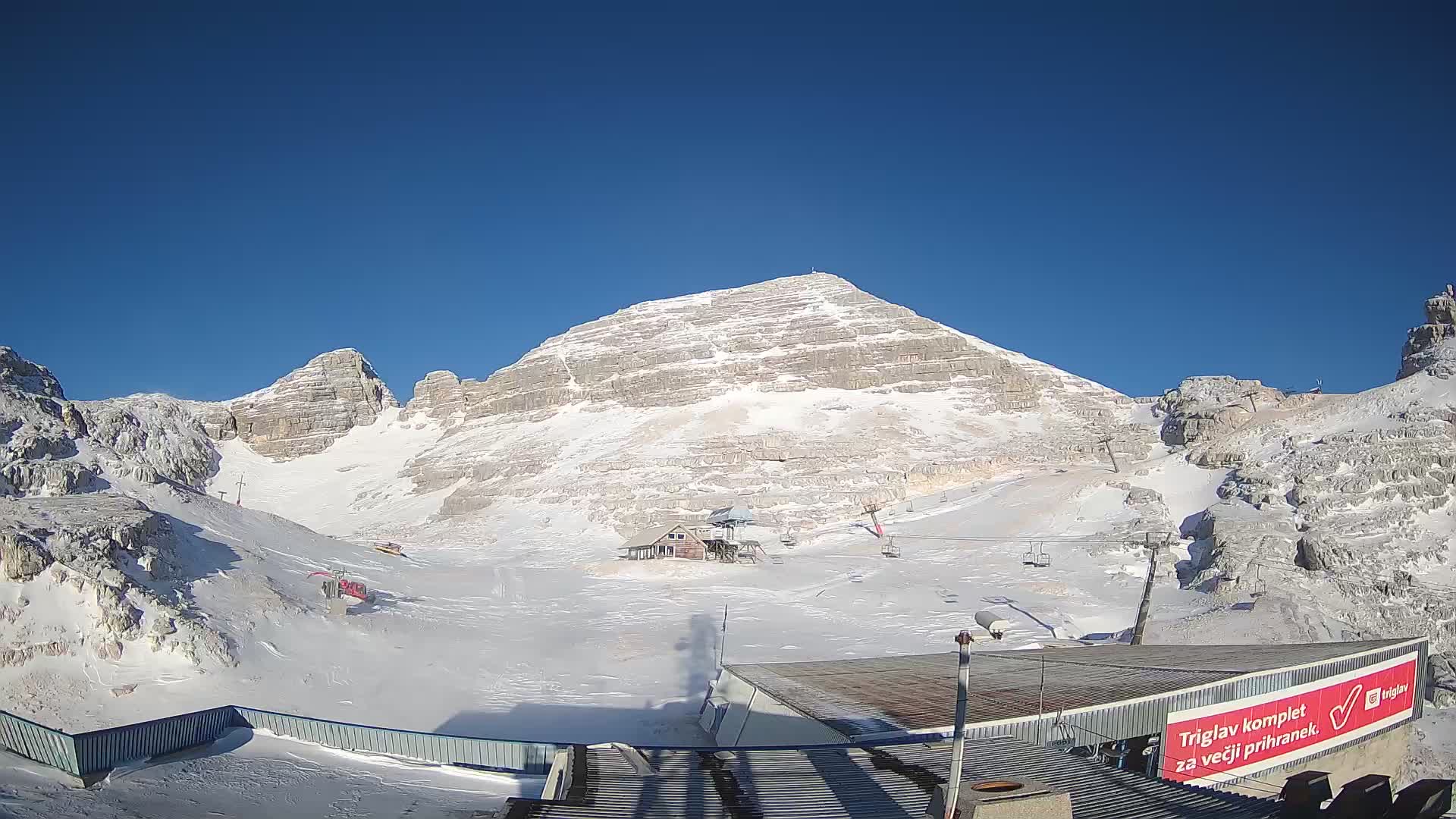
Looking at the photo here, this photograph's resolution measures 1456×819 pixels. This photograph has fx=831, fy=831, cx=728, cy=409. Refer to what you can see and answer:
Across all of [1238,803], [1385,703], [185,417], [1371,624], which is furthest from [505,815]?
[185,417]

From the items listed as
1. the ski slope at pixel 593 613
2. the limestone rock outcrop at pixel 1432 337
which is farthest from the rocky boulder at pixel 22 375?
the limestone rock outcrop at pixel 1432 337

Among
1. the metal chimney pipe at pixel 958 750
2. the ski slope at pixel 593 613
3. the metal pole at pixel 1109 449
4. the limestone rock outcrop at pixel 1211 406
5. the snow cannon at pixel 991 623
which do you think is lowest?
the ski slope at pixel 593 613

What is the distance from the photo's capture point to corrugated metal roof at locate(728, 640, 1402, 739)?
1304 cm

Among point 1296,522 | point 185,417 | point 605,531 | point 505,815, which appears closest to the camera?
point 505,815

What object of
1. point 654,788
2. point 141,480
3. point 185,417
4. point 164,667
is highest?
point 185,417

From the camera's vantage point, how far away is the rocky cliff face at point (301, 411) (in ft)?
408

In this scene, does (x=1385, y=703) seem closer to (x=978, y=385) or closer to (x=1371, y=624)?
(x=1371, y=624)

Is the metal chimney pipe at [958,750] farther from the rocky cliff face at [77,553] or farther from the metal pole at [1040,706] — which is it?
the rocky cliff face at [77,553]

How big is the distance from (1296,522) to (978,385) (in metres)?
61.4

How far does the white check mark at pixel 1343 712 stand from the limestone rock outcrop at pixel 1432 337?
1793 inches

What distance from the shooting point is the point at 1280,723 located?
1434 centimetres

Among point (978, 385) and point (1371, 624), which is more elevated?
point (978, 385)

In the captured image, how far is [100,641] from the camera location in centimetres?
1869

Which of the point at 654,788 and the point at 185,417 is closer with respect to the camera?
the point at 654,788
